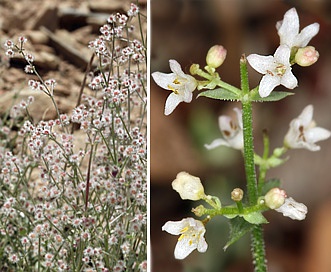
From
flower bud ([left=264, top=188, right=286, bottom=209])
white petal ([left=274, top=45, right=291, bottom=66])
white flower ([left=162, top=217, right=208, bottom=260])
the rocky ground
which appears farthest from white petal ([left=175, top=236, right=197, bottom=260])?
the rocky ground

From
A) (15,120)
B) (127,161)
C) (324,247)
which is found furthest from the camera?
(15,120)

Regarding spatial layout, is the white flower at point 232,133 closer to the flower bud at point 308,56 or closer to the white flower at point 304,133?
the white flower at point 304,133

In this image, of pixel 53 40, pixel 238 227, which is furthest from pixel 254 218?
pixel 53 40

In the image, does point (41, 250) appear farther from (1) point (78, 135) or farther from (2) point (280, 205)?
(2) point (280, 205)

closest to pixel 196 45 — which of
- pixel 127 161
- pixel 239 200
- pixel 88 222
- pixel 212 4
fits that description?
pixel 212 4

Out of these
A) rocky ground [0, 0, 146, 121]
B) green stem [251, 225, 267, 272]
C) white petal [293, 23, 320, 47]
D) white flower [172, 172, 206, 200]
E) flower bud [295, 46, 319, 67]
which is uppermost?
rocky ground [0, 0, 146, 121]

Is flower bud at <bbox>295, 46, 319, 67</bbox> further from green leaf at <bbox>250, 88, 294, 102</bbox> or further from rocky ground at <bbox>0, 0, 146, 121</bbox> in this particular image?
rocky ground at <bbox>0, 0, 146, 121</bbox>
